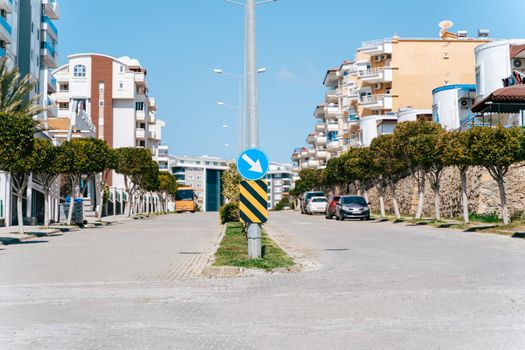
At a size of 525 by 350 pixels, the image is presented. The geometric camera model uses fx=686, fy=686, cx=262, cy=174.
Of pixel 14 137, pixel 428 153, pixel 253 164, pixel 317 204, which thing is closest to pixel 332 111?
pixel 317 204

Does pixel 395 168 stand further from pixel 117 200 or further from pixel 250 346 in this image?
pixel 117 200

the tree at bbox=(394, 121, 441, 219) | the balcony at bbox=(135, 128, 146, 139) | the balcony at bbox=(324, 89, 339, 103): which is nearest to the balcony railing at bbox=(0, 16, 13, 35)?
the tree at bbox=(394, 121, 441, 219)

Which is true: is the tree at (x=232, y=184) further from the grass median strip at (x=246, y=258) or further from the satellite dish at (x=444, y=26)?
the satellite dish at (x=444, y=26)

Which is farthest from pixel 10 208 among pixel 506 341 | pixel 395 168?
pixel 506 341

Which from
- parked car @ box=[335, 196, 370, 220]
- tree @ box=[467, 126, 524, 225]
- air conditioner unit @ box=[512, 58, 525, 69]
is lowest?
parked car @ box=[335, 196, 370, 220]

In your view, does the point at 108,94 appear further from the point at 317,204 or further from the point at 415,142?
the point at 415,142

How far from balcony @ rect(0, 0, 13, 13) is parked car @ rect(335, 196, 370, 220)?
27043 millimetres

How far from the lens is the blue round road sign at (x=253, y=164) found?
14.6m

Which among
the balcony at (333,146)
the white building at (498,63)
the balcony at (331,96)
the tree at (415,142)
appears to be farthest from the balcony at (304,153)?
the tree at (415,142)

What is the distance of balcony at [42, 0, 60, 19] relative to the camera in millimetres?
63062

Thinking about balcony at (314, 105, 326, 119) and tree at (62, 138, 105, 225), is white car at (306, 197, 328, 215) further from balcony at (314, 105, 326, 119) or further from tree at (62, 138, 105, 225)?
balcony at (314, 105, 326, 119)

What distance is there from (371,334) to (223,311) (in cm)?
243

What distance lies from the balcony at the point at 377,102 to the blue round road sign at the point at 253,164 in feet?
216

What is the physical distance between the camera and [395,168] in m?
42.3
